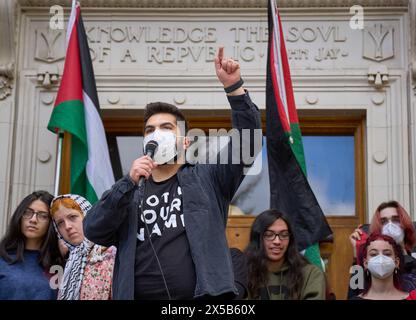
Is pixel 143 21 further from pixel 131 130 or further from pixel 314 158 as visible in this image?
pixel 314 158

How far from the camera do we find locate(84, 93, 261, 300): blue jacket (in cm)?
348

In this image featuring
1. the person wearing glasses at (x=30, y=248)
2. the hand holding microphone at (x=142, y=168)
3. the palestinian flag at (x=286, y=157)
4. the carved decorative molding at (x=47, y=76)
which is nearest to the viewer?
the hand holding microphone at (x=142, y=168)

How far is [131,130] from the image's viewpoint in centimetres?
774

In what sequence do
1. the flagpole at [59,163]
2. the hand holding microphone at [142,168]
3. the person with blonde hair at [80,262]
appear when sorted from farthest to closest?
the flagpole at [59,163] < the person with blonde hair at [80,262] < the hand holding microphone at [142,168]

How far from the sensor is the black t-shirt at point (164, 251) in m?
3.49

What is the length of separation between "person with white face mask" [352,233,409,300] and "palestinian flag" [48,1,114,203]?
2293 millimetres

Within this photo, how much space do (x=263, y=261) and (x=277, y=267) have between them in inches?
3.5

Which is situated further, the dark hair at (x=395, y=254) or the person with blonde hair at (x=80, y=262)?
the dark hair at (x=395, y=254)

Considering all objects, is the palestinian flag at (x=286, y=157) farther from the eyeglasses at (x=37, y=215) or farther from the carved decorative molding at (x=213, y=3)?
the eyeglasses at (x=37, y=215)

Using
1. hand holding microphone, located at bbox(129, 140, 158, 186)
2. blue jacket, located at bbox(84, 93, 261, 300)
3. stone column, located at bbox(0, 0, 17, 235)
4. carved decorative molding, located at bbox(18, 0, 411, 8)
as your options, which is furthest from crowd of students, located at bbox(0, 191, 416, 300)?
carved decorative molding, located at bbox(18, 0, 411, 8)

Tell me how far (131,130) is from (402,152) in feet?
7.59

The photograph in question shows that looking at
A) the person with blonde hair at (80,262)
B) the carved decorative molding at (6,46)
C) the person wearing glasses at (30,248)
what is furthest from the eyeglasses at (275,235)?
the carved decorative molding at (6,46)
